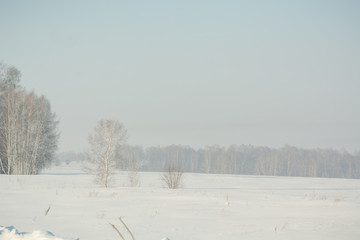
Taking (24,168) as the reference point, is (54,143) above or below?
above

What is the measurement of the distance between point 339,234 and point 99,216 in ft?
19.0

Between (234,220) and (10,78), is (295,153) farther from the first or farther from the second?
(234,220)

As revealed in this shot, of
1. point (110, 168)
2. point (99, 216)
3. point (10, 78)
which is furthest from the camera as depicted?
point (10, 78)

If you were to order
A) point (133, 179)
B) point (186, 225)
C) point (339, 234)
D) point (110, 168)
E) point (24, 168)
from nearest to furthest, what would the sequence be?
point (339, 234), point (186, 225), point (133, 179), point (110, 168), point (24, 168)

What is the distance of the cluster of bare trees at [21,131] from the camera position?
2931cm

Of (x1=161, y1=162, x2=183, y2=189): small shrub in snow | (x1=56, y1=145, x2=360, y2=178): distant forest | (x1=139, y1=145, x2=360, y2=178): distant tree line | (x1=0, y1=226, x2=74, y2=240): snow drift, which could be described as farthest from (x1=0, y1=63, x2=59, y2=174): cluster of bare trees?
(x1=139, y1=145, x2=360, y2=178): distant tree line

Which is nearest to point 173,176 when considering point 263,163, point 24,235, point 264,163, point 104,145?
point 104,145

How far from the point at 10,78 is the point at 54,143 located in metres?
8.30

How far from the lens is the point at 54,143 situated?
116 ft

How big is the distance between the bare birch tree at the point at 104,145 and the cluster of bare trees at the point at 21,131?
27.5 ft

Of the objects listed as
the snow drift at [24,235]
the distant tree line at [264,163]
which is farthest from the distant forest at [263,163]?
the snow drift at [24,235]

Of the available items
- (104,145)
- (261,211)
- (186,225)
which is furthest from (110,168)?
(186,225)

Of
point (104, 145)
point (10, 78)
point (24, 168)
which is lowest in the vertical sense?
point (24, 168)

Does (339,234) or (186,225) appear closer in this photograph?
(339,234)
